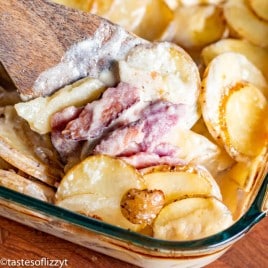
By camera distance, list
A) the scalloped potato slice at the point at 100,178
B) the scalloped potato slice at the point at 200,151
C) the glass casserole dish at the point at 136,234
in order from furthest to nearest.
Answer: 1. the scalloped potato slice at the point at 200,151
2. the scalloped potato slice at the point at 100,178
3. the glass casserole dish at the point at 136,234

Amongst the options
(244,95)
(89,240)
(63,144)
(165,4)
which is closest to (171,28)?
(165,4)

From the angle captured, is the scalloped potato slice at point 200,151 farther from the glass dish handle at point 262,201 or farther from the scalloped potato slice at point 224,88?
the glass dish handle at point 262,201

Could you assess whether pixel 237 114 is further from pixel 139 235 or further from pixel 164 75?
pixel 139 235

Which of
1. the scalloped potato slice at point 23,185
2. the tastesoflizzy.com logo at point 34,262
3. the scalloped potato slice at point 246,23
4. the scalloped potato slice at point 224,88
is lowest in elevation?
the tastesoflizzy.com logo at point 34,262

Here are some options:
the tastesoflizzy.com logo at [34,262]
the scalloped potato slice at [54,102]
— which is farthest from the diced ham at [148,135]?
the tastesoflizzy.com logo at [34,262]

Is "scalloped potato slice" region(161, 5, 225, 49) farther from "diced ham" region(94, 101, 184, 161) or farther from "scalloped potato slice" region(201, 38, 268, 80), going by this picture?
"diced ham" region(94, 101, 184, 161)

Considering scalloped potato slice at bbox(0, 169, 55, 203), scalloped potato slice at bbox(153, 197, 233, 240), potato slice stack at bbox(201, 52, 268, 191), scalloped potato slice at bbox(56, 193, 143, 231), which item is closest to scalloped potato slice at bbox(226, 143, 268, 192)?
potato slice stack at bbox(201, 52, 268, 191)

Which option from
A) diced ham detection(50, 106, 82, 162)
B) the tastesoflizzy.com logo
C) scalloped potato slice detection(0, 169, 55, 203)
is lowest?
the tastesoflizzy.com logo
